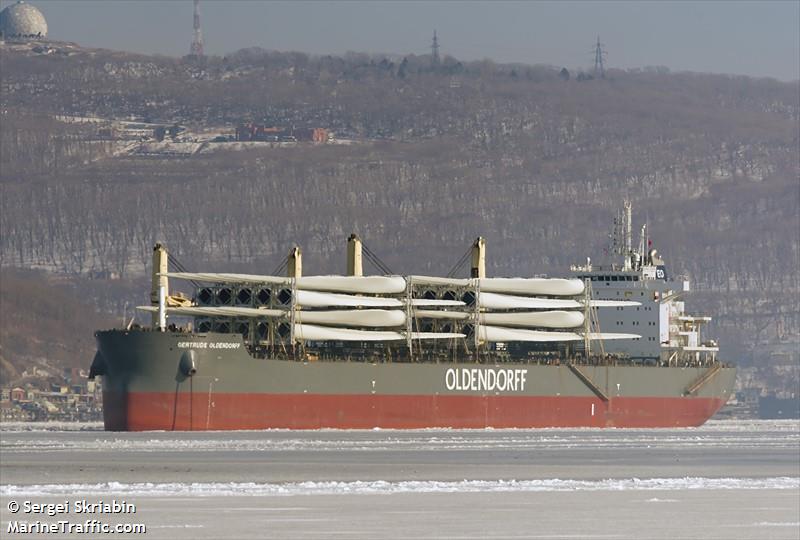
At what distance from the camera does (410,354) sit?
259 feet

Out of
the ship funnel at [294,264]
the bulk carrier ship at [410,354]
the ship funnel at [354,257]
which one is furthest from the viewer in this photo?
the ship funnel at [354,257]

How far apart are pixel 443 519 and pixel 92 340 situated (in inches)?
4976

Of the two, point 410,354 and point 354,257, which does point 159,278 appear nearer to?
point 410,354

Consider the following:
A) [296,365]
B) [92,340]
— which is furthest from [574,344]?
[92,340]

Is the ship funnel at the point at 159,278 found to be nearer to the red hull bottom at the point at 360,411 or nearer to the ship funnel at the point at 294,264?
the red hull bottom at the point at 360,411

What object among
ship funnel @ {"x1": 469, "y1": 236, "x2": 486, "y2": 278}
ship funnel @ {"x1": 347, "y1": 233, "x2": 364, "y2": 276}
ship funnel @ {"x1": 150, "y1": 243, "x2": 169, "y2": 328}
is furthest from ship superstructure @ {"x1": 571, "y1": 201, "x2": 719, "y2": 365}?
ship funnel @ {"x1": 150, "y1": 243, "x2": 169, "y2": 328}

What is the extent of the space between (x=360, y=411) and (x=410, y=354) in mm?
5414

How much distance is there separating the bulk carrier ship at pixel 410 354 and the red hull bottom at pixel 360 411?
6 centimetres

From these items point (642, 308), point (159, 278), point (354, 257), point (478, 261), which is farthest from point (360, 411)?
point (642, 308)

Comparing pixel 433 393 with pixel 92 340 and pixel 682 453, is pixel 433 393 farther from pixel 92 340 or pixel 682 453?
pixel 92 340

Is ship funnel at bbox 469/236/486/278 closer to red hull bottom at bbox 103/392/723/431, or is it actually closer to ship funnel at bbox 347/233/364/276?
ship funnel at bbox 347/233/364/276

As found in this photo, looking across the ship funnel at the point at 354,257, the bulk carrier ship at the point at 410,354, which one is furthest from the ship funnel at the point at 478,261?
the ship funnel at the point at 354,257

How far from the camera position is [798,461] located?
51.3 metres

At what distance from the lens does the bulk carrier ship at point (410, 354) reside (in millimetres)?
71500
